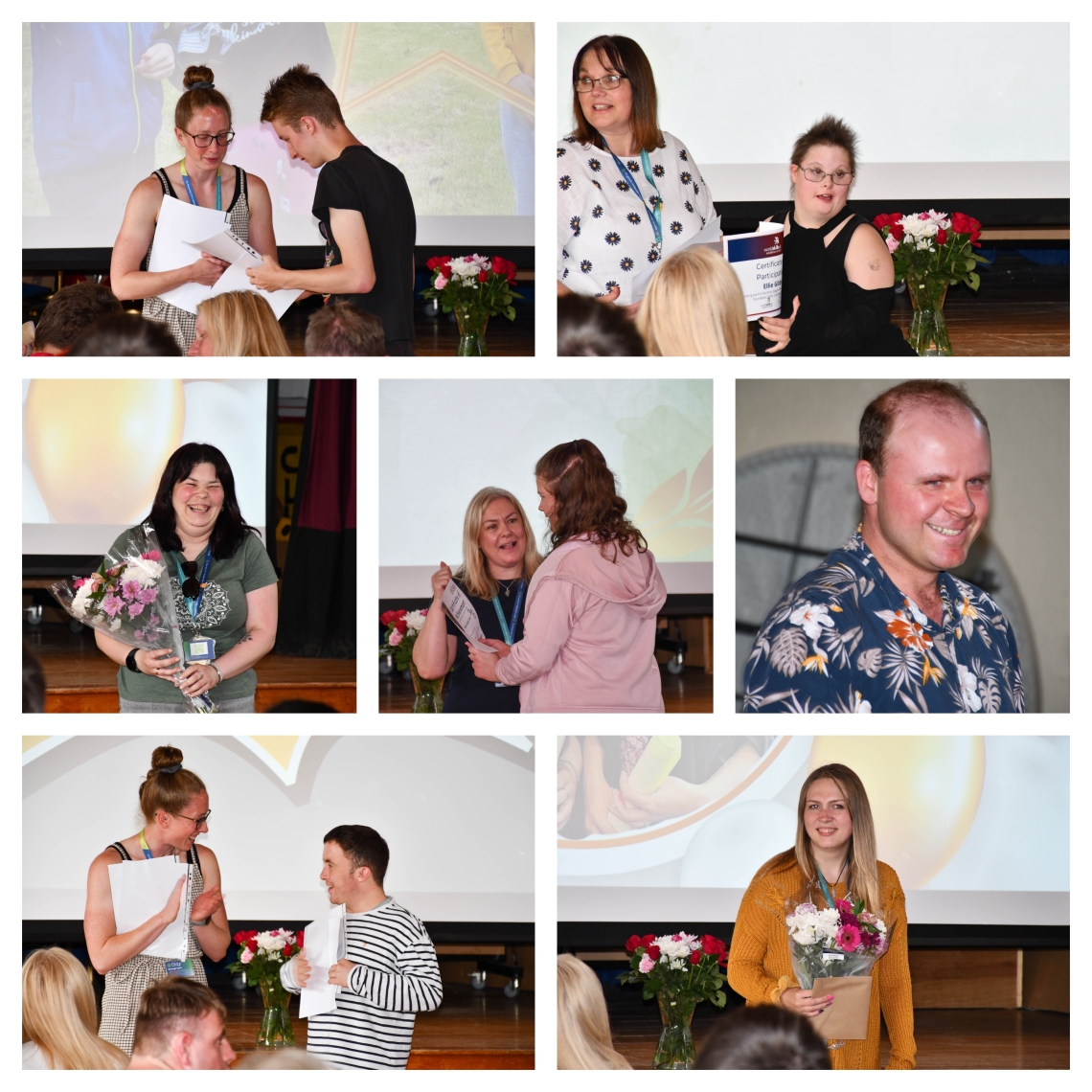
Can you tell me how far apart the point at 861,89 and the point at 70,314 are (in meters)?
1.95

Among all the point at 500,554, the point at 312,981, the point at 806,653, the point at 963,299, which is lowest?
the point at 312,981

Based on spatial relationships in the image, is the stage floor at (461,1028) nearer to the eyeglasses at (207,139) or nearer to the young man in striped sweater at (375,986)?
the young man in striped sweater at (375,986)

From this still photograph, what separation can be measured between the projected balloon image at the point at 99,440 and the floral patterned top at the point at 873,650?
150 centimetres

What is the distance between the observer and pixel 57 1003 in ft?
10.4

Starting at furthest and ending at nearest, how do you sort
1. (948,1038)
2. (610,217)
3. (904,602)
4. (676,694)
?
(948,1038) → (676,694) → (610,217) → (904,602)

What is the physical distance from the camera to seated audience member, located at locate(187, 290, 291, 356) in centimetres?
316

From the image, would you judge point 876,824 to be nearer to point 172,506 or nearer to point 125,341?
point 172,506

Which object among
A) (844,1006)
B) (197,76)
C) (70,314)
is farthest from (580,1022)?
(197,76)

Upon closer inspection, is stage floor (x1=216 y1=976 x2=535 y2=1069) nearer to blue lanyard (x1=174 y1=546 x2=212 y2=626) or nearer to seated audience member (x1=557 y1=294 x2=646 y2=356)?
blue lanyard (x1=174 y1=546 x2=212 y2=626)

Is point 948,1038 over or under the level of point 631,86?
under

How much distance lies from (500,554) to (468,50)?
120cm

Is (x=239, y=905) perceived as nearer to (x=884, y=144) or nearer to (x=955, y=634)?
(x=955, y=634)

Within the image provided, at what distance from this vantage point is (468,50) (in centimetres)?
314
